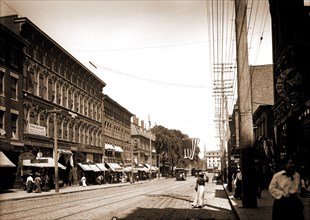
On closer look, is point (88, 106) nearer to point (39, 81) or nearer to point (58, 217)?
point (39, 81)

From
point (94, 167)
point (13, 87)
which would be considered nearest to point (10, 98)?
point (13, 87)

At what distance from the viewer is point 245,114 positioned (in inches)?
650

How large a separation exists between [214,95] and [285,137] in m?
23.7

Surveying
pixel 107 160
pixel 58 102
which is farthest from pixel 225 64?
pixel 107 160

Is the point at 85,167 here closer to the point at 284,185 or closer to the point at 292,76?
the point at 292,76

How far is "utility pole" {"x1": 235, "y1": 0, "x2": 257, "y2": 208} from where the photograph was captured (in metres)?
16.2

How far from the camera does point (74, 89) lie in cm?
5328

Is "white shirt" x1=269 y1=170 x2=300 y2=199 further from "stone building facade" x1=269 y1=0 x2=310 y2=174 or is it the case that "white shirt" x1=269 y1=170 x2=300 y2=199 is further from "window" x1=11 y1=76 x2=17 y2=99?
"window" x1=11 y1=76 x2=17 y2=99

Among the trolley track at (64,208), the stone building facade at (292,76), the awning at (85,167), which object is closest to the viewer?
the trolley track at (64,208)

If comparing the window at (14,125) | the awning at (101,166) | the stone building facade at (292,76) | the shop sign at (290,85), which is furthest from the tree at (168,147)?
the shop sign at (290,85)

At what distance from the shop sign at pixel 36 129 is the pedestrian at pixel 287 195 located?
33000 millimetres

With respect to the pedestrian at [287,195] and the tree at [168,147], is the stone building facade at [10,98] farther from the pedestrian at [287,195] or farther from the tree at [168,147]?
the tree at [168,147]

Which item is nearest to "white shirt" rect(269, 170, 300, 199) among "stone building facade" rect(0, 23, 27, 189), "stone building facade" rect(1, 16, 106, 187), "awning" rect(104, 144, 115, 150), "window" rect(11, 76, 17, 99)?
"stone building facade" rect(0, 23, 27, 189)

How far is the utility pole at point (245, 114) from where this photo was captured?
16188mm
